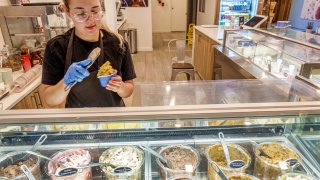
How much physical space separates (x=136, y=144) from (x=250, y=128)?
1.80 feet

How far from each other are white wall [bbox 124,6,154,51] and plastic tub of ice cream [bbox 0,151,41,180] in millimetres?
6340

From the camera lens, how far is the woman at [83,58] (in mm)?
1166

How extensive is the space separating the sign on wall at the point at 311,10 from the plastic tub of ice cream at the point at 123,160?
536 centimetres

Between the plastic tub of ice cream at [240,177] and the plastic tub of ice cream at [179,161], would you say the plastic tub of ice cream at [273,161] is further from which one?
the plastic tub of ice cream at [179,161]

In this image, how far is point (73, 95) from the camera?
1.38 m

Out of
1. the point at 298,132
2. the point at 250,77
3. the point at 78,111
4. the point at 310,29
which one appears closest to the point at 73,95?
the point at 78,111

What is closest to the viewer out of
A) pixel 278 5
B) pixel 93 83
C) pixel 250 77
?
pixel 93 83

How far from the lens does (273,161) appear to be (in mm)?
985

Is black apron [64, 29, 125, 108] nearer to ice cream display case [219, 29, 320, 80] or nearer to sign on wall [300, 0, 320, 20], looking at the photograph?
ice cream display case [219, 29, 320, 80]

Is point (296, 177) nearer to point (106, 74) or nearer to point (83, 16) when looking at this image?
point (106, 74)

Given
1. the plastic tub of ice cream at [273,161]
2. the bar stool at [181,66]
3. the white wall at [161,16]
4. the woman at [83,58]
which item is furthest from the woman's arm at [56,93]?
the white wall at [161,16]

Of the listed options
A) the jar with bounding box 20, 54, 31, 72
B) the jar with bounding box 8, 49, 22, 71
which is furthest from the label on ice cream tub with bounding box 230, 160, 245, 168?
the jar with bounding box 8, 49, 22, 71

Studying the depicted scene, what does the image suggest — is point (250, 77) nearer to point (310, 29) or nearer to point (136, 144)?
point (136, 144)

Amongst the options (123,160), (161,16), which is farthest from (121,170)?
(161,16)
